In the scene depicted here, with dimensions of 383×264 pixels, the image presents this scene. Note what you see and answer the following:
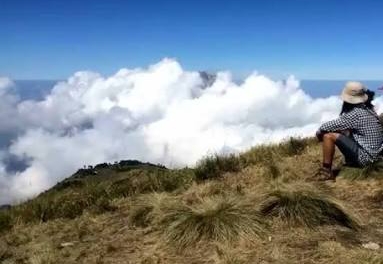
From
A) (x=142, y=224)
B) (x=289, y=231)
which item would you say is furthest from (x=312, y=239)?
(x=142, y=224)

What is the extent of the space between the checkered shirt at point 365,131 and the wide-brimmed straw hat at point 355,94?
0.19 m

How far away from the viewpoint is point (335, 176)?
11.9 meters

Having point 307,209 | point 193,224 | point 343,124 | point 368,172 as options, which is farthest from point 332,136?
point 193,224

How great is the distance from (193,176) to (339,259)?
6.34 m

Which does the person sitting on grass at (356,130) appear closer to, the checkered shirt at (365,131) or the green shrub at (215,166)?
the checkered shirt at (365,131)

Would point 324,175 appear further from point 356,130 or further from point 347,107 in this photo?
point 347,107

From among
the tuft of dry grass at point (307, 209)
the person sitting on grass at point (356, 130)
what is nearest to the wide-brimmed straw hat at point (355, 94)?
the person sitting on grass at point (356, 130)

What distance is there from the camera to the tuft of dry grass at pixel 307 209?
8977 mm

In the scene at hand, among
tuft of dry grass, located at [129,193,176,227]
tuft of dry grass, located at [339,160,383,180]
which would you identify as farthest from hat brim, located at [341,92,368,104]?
tuft of dry grass, located at [129,193,176,227]

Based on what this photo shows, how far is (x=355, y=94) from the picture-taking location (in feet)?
37.9

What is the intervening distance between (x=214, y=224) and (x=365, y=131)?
4505 millimetres

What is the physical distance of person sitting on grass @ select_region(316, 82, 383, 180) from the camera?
11.6 metres

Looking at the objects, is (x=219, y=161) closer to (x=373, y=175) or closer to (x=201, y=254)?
(x=373, y=175)

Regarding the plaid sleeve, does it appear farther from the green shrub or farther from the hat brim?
the green shrub
